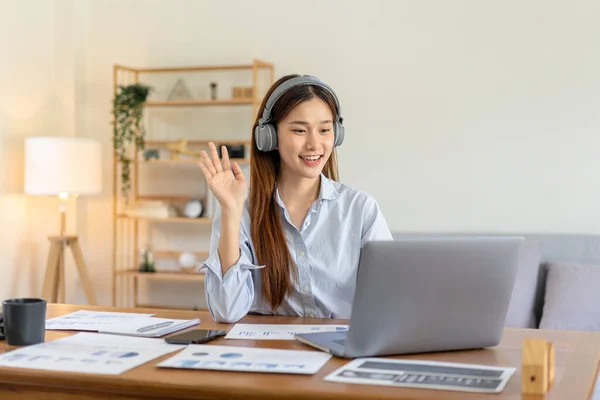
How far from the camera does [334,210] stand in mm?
2186

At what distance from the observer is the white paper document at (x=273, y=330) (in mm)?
1679

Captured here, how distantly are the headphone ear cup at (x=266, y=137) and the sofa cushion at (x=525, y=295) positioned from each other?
5.25 feet

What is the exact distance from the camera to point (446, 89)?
4.08 m

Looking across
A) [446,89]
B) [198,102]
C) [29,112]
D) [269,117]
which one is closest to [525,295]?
[446,89]

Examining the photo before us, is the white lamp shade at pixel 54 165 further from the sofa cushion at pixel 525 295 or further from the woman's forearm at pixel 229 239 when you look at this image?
the woman's forearm at pixel 229 239

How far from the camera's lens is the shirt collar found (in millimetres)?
2166

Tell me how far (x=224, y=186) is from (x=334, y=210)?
0.36 meters

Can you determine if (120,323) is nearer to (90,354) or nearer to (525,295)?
(90,354)

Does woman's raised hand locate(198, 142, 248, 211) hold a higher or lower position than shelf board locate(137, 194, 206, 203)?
higher

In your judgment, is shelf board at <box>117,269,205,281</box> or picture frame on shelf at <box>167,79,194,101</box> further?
picture frame on shelf at <box>167,79,194,101</box>

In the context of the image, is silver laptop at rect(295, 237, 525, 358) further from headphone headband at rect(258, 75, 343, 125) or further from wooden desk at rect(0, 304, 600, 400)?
headphone headband at rect(258, 75, 343, 125)

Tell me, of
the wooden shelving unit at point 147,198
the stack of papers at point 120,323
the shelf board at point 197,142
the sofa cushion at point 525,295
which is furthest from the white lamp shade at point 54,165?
the stack of papers at point 120,323

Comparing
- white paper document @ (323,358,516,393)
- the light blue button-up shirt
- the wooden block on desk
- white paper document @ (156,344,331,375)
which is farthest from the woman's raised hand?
the wooden block on desk

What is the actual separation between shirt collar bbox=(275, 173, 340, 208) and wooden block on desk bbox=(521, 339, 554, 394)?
0.98m
